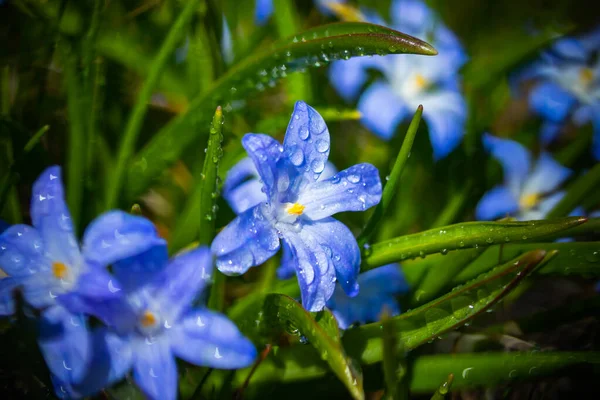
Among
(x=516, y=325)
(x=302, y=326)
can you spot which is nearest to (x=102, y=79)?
(x=302, y=326)

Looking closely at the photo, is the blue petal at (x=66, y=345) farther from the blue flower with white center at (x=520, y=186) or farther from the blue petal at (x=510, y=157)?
the blue petal at (x=510, y=157)

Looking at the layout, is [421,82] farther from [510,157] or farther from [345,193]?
[345,193]

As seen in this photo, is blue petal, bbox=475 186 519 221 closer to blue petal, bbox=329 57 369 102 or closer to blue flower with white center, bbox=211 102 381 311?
blue petal, bbox=329 57 369 102

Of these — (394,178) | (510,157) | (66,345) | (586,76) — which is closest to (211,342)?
(66,345)

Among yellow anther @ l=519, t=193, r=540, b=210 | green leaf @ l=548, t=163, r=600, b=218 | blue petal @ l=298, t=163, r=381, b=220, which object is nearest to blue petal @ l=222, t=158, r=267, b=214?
blue petal @ l=298, t=163, r=381, b=220

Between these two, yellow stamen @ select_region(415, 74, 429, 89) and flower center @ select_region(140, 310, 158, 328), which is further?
yellow stamen @ select_region(415, 74, 429, 89)

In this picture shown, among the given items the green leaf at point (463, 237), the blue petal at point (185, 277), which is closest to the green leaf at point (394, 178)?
the green leaf at point (463, 237)
